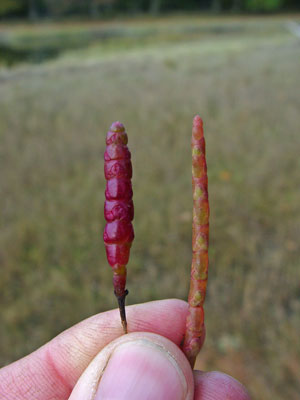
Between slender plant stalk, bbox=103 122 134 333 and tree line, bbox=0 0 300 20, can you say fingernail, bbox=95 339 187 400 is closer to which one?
slender plant stalk, bbox=103 122 134 333

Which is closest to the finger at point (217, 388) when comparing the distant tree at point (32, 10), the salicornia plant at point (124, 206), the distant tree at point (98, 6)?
the salicornia plant at point (124, 206)

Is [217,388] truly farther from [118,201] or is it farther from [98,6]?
[98,6]

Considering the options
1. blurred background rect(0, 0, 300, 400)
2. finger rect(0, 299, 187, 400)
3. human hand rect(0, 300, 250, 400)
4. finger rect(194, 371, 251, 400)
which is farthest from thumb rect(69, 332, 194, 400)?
blurred background rect(0, 0, 300, 400)

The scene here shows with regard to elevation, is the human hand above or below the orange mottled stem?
below

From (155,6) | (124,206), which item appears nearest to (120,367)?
(124,206)

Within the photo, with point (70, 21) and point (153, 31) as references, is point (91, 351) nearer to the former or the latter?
point (153, 31)

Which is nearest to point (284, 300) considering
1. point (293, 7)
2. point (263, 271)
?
point (263, 271)
